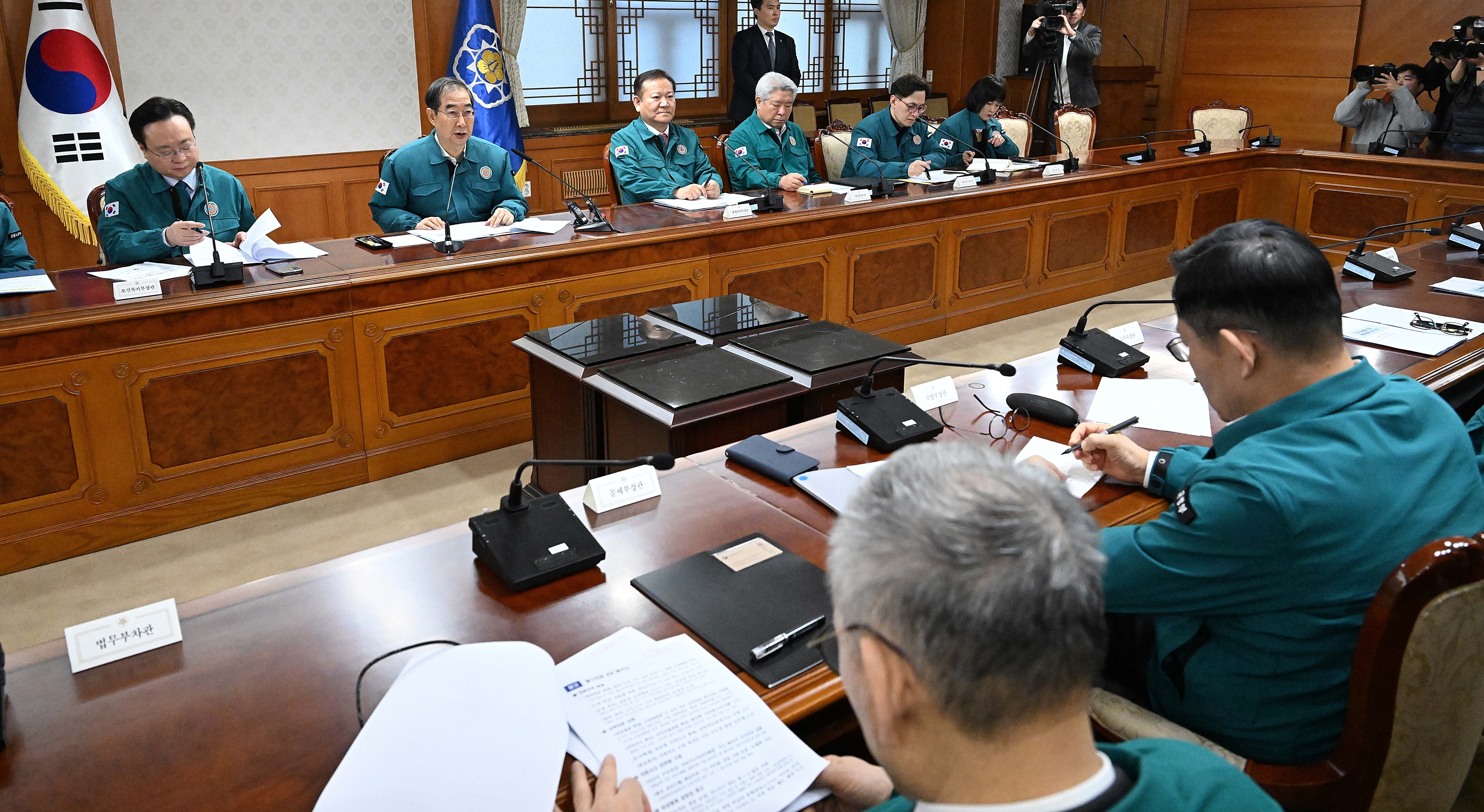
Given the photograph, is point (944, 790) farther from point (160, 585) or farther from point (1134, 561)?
point (160, 585)

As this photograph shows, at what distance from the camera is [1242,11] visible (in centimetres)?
832


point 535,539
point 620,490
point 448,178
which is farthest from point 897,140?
point 535,539

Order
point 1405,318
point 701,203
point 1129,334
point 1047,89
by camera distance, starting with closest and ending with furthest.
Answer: point 1129,334 < point 1405,318 < point 701,203 < point 1047,89

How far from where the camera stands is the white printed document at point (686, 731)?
1.04m

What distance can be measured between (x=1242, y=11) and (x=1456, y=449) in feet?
27.5

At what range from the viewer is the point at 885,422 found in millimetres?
1940

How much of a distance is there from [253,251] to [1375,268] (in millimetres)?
3491

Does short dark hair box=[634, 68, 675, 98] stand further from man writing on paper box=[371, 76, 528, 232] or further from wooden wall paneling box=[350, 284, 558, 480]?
wooden wall paneling box=[350, 284, 558, 480]

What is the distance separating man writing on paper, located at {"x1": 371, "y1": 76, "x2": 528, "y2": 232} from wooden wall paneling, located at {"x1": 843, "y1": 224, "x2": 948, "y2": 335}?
1375mm

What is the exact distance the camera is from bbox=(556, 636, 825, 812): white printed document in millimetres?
1036

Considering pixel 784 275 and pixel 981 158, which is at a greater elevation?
pixel 981 158

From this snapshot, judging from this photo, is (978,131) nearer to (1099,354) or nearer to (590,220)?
(590,220)

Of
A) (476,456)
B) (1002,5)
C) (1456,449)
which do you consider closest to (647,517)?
(1456,449)

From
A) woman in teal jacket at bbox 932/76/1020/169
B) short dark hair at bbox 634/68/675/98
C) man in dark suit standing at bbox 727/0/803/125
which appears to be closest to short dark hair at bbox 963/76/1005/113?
woman in teal jacket at bbox 932/76/1020/169
